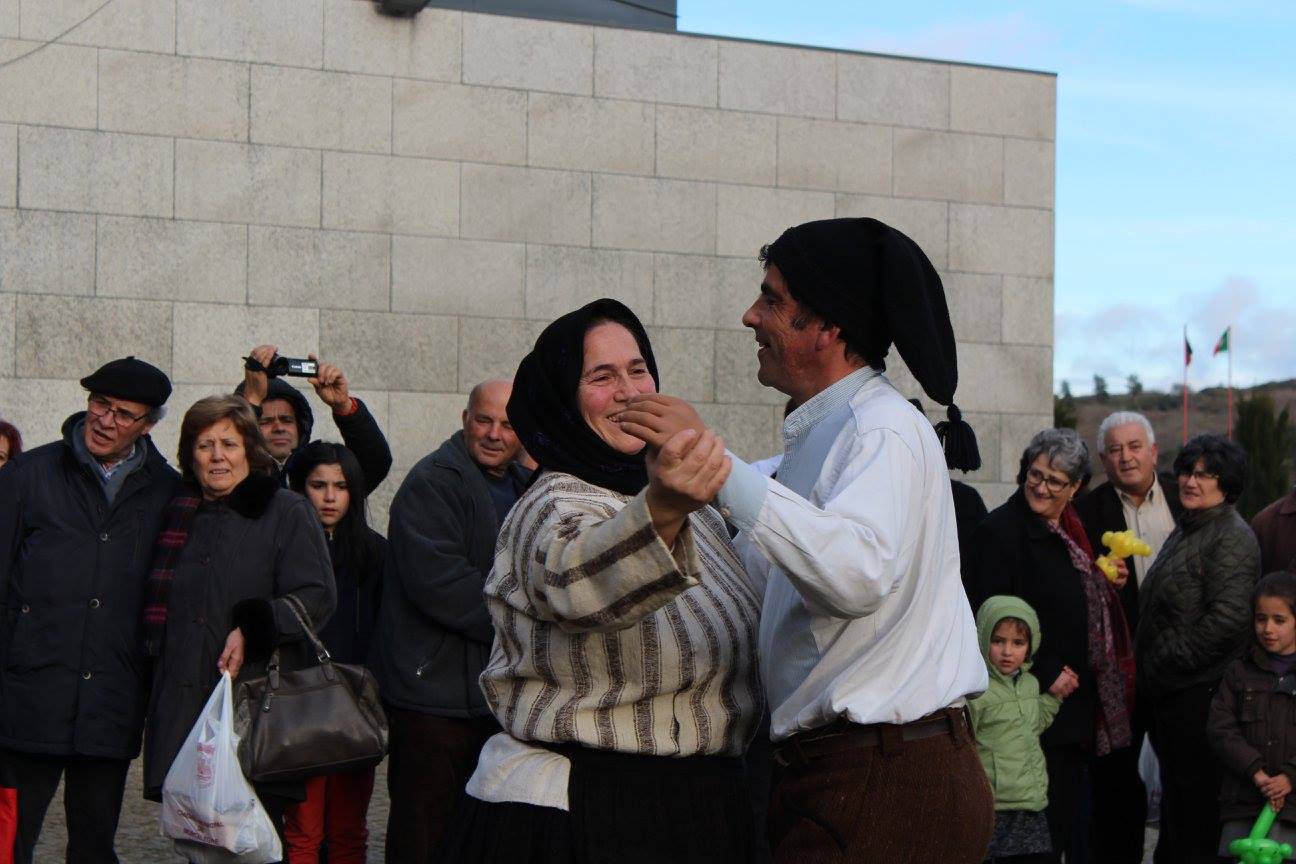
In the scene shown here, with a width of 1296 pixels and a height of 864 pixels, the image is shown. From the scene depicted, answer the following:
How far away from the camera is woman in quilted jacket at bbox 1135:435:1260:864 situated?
7.52 metres

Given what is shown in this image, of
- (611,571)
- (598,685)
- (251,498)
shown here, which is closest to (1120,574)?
(251,498)

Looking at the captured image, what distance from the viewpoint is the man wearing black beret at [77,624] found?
576cm

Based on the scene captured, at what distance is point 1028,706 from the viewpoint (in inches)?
279

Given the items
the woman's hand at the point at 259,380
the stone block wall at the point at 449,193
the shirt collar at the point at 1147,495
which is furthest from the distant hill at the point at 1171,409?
the woman's hand at the point at 259,380

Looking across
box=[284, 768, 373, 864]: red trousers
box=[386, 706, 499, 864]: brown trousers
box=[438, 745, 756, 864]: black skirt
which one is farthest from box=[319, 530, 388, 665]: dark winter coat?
box=[438, 745, 756, 864]: black skirt

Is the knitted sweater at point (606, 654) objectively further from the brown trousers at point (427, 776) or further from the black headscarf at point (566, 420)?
the brown trousers at point (427, 776)

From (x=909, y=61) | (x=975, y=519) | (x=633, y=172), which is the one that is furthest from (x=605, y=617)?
(x=909, y=61)

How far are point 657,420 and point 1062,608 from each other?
5.13m

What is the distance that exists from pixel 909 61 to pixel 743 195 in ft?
5.26

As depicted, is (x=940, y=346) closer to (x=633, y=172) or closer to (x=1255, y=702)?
(x=1255, y=702)

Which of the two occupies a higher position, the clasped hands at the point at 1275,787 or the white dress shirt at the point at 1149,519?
the white dress shirt at the point at 1149,519

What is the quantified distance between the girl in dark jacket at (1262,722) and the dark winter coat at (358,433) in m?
3.53

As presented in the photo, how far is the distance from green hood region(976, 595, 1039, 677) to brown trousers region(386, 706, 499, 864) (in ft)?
6.86

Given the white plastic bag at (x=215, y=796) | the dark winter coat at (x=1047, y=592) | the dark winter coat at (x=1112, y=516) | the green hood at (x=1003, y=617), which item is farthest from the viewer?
the dark winter coat at (x=1112, y=516)
